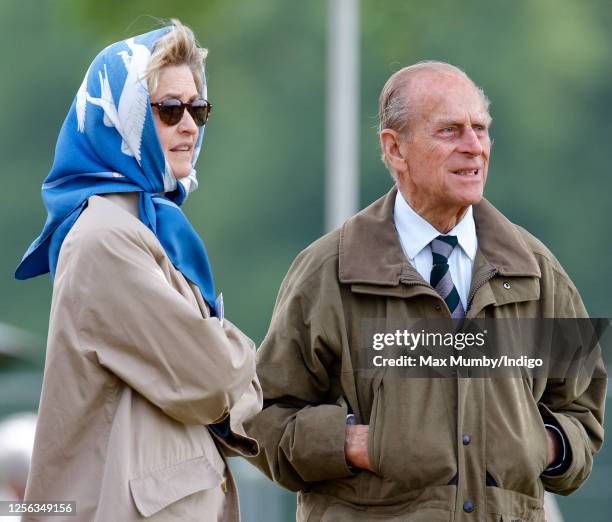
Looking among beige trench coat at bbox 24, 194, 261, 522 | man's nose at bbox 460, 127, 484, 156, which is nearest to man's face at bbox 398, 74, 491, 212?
man's nose at bbox 460, 127, 484, 156

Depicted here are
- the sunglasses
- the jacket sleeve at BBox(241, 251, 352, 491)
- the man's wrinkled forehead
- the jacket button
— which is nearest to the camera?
the sunglasses

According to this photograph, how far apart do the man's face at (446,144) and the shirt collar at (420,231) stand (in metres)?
0.04

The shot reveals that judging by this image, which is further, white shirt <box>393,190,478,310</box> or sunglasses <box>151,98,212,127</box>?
white shirt <box>393,190,478,310</box>

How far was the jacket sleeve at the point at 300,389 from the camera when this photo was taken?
454 cm

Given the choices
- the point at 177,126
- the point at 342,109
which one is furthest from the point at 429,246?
the point at 342,109

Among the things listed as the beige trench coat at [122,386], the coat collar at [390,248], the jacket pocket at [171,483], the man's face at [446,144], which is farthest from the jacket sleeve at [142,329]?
the man's face at [446,144]

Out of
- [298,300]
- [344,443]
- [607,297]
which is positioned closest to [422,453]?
[344,443]

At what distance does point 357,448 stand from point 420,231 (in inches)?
28.3

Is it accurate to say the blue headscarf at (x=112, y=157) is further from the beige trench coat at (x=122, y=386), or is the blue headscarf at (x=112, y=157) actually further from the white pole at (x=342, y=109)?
the white pole at (x=342, y=109)

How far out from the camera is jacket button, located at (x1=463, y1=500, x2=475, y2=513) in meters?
4.39

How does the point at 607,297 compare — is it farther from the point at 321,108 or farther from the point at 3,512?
the point at 3,512

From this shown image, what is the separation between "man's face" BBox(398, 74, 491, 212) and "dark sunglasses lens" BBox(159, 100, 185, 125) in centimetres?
90

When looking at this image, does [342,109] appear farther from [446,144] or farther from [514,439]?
[514,439]

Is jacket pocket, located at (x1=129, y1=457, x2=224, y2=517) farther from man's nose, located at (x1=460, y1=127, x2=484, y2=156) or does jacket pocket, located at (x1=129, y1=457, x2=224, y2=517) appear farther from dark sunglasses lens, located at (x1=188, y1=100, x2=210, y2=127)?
man's nose, located at (x1=460, y1=127, x2=484, y2=156)
